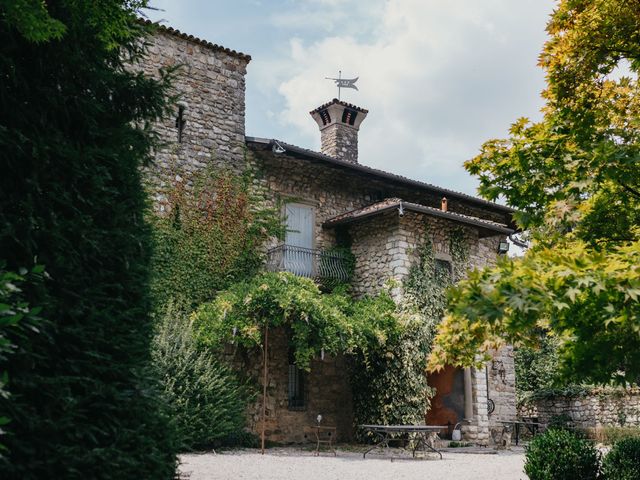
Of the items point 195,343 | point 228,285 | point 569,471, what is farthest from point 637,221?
point 228,285

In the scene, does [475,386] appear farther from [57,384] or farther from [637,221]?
[57,384]

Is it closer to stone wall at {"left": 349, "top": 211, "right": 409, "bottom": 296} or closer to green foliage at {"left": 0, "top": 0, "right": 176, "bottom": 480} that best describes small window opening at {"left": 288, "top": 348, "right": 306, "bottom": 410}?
stone wall at {"left": 349, "top": 211, "right": 409, "bottom": 296}

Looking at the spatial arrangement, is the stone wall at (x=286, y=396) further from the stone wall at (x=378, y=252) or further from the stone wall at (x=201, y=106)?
the stone wall at (x=201, y=106)

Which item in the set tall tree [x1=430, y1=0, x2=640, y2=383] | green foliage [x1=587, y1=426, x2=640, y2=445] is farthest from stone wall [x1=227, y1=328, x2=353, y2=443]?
tall tree [x1=430, y1=0, x2=640, y2=383]

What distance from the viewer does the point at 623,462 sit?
7.93 metres

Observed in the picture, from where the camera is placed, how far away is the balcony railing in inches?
578

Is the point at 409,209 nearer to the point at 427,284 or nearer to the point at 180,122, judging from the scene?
the point at 427,284

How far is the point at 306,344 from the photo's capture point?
12.4 meters

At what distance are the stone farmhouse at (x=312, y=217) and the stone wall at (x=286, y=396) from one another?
0.02 meters

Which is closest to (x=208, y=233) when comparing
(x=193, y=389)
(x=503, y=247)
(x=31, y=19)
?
(x=193, y=389)

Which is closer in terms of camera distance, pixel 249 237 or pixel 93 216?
pixel 93 216

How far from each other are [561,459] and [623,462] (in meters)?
0.70

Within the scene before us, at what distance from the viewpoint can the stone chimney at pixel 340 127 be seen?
17938 millimetres

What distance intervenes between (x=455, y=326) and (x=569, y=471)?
3.53 metres
